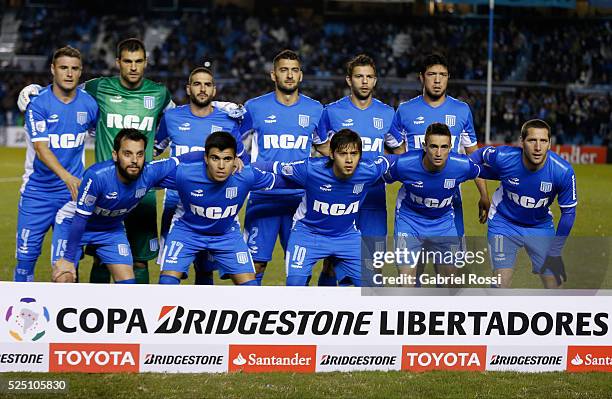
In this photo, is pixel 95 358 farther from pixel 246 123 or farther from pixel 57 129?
pixel 246 123

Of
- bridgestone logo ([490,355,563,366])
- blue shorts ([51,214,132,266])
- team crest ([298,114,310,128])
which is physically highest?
team crest ([298,114,310,128])

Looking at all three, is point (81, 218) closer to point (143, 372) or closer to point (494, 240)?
point (143, 372)

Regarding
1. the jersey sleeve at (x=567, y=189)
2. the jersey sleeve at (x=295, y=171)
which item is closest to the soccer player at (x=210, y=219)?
the jersey sleeve at (x=295, y=171)

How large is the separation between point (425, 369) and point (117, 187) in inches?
107

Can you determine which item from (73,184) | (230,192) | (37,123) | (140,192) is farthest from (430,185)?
(37,123)

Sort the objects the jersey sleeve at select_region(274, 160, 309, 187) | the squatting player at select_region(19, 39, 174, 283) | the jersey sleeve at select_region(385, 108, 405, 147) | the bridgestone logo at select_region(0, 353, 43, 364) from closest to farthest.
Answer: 1. the bridgestone logo at select_region(0, 353, 43, 364)
2. the jersey sleeve at select_region(274, 160, 309, 187)
3. the squatting player at select_region(19, 39, 174, 283)
4. the jersey sleeve at select_region(385, 108, 405, 147)

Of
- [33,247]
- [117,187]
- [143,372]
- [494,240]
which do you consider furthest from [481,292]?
[33,247]

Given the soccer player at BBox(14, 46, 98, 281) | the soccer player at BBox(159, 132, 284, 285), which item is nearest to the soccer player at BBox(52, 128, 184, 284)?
the soccer player at BBox(159, 132, 284, 285)

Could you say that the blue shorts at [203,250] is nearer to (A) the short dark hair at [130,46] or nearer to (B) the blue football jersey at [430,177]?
(B) the blue football jersey at [430,177]

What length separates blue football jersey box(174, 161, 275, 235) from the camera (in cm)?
666

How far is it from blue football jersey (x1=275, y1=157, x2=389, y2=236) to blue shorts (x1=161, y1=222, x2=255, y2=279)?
25.2 inches

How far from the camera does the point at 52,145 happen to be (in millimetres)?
7191

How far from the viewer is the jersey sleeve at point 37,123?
23.3 feet

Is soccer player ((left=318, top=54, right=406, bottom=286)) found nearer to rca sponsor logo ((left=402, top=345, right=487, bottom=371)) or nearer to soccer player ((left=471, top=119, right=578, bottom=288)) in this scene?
soccer player ((left=471, top=119, right=578, bottom=288))
